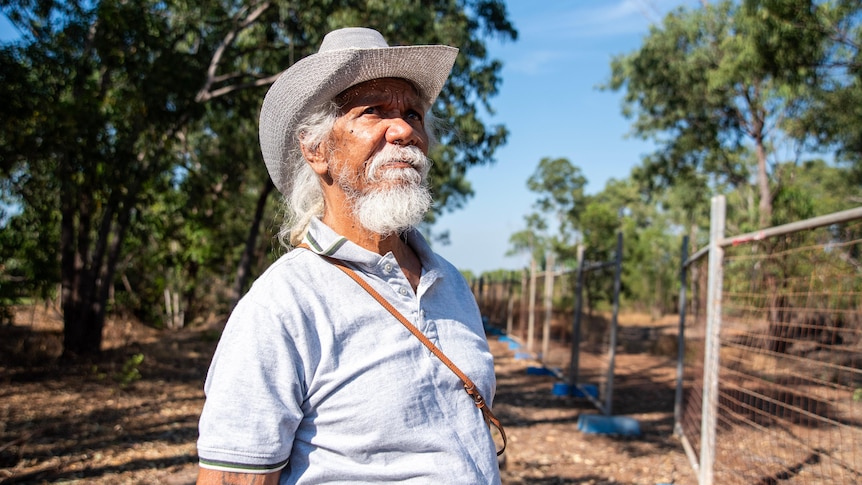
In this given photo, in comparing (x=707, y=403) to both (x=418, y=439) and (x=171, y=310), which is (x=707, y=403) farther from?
(x=171, y=310)

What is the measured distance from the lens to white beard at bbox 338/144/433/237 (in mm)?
1583

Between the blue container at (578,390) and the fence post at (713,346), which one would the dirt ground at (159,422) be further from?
the fence post at (713,346)

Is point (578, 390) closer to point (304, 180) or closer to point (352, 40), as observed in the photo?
point (304, 180)

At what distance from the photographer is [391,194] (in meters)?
1.60

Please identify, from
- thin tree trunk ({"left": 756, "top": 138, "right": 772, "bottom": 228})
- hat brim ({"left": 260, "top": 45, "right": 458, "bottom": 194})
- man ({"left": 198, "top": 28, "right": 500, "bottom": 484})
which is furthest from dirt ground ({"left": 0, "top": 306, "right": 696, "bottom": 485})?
thin tree trunk ({"left": 756, "top": 138, "right": 772, "bottom": 228})

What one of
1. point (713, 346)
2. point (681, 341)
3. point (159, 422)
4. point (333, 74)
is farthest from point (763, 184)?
point (333, 74)

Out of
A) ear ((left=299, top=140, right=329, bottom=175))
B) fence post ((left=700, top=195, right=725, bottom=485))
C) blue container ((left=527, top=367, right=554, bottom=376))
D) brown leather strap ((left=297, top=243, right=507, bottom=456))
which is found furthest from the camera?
blue container ((left=527, top=367, right=554, bottom=376))

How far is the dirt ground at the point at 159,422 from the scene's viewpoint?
183 inches

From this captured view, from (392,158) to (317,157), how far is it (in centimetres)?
21

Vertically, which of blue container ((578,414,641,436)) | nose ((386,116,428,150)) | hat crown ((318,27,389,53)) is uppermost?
hat crown ((318,27,389,53))

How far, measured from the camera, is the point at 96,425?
5.62m

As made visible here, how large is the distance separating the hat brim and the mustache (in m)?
0.19

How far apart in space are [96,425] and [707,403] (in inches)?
186

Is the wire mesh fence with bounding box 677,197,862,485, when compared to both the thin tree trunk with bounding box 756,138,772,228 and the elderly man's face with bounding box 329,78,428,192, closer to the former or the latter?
the elderly man's face with bounding box 329,78,428,192
